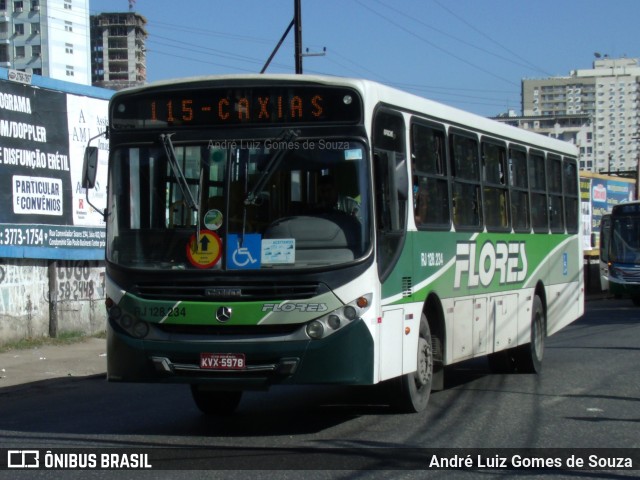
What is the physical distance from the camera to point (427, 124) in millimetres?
11031

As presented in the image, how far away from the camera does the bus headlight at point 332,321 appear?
29.4ft

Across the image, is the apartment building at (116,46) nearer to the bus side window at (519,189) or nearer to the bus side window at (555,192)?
the bus side window at (555,192)

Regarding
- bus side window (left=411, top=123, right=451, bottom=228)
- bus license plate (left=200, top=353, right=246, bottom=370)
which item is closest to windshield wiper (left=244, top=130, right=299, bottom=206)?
bus license plate (left=200, top=353, right=246, bottom=370)

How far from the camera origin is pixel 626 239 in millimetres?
34562

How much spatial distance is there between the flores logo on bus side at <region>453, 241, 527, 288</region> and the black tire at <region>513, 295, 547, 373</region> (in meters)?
0.86

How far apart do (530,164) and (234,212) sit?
21.4 ft

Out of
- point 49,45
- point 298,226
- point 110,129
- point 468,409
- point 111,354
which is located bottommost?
point 468,409

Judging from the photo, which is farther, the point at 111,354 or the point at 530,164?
the point at 530,164

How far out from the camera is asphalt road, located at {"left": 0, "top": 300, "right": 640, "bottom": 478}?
912 centimetres

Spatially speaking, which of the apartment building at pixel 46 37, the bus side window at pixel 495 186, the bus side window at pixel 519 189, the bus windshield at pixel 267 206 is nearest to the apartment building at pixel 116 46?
the apartment building at pixel 46 37

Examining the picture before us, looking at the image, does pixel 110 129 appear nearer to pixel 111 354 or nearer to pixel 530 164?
pixel 111 354

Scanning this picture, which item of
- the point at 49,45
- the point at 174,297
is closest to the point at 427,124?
the point at 174,297

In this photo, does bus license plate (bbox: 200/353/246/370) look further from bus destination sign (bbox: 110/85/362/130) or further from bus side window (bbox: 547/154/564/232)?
bus side window (bbox: 547/154/564/232)

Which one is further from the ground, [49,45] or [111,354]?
[49,45]
